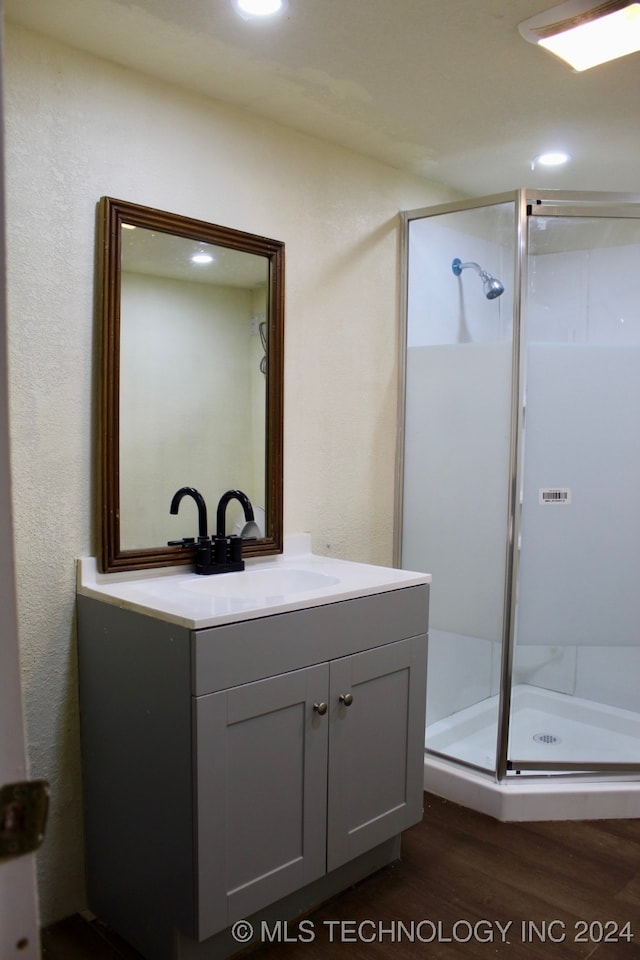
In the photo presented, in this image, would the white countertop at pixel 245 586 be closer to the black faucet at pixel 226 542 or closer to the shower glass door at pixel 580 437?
the black faucet at pixel 226 542

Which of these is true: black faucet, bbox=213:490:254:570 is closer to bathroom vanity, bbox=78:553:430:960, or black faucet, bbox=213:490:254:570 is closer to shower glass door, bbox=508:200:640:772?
bathroom vanity, bbox=78:553:430:960

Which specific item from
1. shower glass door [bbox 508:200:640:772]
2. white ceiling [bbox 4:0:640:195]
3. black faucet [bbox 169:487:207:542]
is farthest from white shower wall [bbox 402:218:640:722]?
black faucet [bbox 169:487:207:542]

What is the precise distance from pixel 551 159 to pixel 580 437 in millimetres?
1076

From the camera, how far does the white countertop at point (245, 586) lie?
1.75m

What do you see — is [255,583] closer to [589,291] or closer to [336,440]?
[336,440]

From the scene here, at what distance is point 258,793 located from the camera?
1.79 metres

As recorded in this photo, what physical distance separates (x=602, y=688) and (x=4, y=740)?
3060 mm

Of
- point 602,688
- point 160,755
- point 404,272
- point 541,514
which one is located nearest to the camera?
point 160,755

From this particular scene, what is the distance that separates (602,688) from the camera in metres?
3.18

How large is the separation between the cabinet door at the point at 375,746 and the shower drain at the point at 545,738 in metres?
0.87

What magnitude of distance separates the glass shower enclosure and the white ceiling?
24 cm

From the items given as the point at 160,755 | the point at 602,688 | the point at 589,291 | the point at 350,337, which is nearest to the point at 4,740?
the point at 160,755

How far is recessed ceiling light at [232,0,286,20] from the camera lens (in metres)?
1.71

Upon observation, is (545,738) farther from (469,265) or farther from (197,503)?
(469,265)
